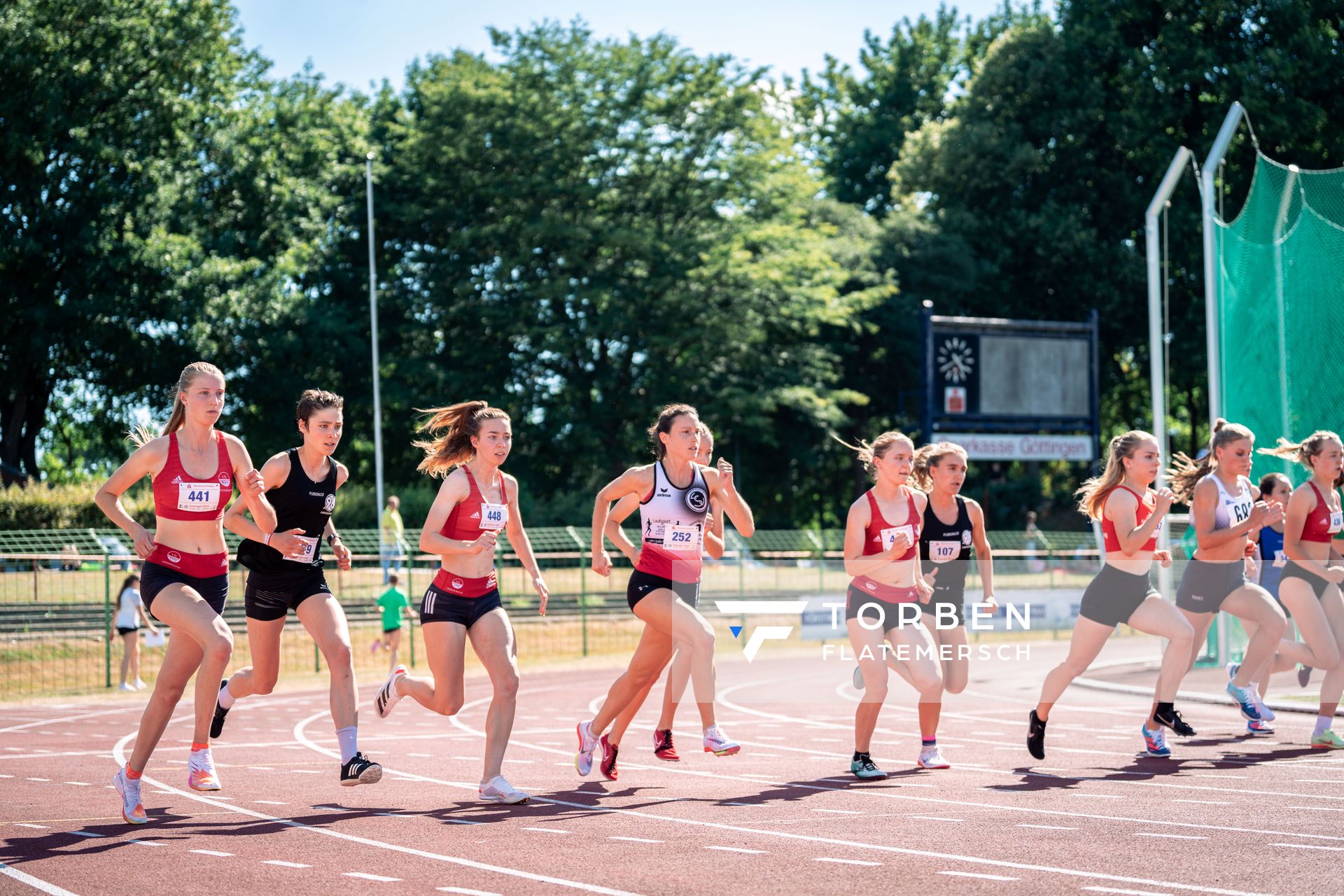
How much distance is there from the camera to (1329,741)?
11.3 metres

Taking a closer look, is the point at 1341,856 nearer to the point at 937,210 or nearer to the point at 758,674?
the point at 758,674

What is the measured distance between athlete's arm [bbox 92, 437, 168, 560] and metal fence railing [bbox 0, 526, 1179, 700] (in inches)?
353

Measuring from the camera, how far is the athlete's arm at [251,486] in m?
8.53

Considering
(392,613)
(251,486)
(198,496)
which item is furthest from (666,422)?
(392,613)

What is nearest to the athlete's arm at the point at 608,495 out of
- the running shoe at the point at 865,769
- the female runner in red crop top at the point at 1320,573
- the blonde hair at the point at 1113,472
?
the running shoe at the point at 865,769

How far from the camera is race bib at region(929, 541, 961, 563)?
10.7 metres

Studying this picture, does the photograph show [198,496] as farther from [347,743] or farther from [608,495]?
[608,495]

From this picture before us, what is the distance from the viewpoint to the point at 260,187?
44.5m

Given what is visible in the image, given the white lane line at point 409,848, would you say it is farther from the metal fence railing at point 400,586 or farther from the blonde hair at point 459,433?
the metal fence railing at point 400,586

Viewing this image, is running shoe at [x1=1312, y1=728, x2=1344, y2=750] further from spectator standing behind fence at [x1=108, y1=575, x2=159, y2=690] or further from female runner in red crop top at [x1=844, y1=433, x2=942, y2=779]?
spectator standing behind fence at [x1=108, y1=575, x2=159, y2=690]

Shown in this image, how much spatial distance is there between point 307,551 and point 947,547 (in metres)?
4.36

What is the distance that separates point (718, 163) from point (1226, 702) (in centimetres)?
3371

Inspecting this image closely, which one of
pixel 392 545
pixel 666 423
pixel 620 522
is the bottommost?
pixel 392 545

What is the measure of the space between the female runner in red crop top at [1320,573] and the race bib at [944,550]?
2.70 meters
